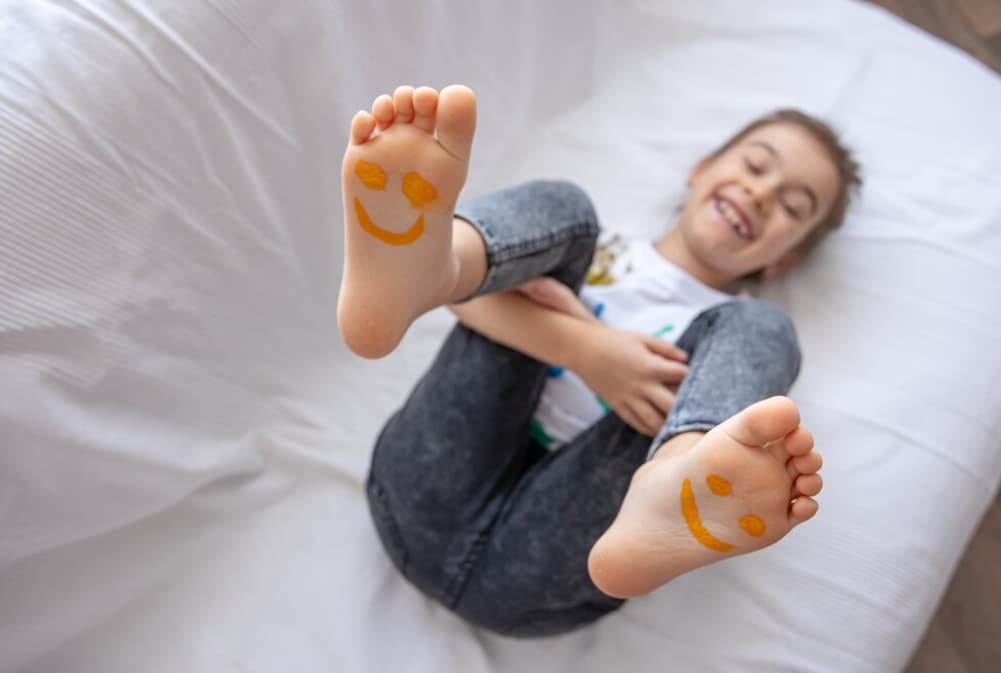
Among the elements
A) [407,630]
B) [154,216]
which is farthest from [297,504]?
[154,216]

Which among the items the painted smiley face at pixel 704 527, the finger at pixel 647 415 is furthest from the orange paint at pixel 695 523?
the finger at pixel 647 415

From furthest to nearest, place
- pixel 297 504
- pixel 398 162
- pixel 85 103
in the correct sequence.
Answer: pixel 297 504 < pixel 85 103 < pixel 398 162

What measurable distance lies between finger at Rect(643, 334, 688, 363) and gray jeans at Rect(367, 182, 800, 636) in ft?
0.04

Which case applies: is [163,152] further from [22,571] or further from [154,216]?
[22,571]

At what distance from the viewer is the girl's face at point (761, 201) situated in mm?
875

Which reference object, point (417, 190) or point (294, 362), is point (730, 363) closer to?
Answer: point (417, 190)

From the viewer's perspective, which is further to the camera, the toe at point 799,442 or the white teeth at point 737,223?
the white teeth at point 737,223

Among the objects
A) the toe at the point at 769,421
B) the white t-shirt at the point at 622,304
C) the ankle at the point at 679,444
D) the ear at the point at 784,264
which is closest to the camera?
the toe at the point at 769,421

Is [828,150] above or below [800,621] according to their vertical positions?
above

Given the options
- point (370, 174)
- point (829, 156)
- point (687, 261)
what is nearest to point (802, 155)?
point (829, 156)

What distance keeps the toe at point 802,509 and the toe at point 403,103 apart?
0.36 meters

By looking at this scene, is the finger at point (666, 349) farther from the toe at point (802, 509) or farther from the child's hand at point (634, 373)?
the toe at point (802, 509)

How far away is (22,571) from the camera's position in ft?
2.31

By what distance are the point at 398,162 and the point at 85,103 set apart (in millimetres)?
299
